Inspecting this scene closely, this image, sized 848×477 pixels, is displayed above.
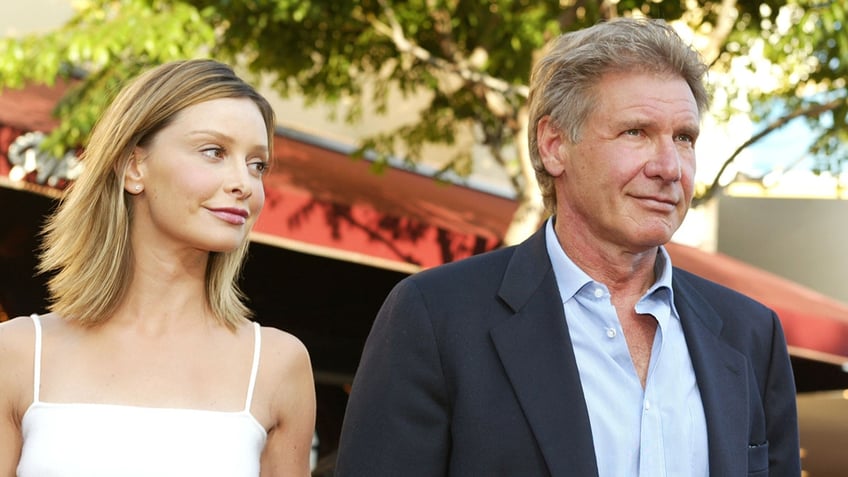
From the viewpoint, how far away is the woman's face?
2.71 metres

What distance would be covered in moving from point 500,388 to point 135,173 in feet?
3.15

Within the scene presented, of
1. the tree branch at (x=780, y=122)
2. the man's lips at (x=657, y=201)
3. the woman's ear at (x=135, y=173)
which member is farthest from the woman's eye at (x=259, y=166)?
the tree branch at (x=780, y=122)

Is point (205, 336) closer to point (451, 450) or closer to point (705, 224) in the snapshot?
→ point (451, 450)

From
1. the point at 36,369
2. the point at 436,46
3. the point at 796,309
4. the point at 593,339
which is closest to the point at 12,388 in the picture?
the point at 36,369

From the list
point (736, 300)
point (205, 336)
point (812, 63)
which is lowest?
point (205, 336)

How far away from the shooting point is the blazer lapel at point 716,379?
8.38ft

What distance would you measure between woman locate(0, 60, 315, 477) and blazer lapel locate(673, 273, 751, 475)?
2.91ft

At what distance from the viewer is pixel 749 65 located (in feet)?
21.1

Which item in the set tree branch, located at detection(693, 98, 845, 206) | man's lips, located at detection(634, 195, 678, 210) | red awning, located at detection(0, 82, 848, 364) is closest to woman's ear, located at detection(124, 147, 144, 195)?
man's lips, located at detection(634, 195, 678, 210)

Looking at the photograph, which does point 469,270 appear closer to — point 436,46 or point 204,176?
point 204,176

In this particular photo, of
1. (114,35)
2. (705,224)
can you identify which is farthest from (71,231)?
(705,224)

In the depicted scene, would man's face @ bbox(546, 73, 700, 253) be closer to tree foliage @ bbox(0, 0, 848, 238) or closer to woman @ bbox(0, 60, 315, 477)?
woman @ bbox(0, 60, 315, 477)

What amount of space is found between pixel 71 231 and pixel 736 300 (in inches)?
60.7

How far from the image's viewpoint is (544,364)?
8.41ft
